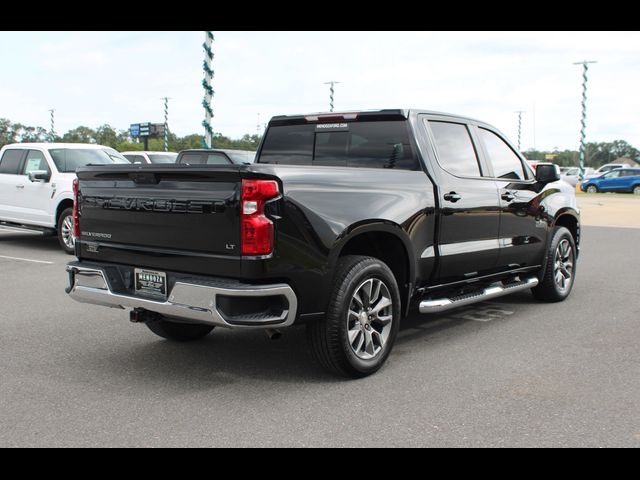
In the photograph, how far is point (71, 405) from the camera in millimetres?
4402

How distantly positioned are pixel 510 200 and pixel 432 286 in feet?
4.83

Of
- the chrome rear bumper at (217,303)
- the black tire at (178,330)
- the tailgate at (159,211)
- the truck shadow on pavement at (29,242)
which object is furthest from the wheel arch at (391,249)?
the truck shadow on pavement at (29,242)

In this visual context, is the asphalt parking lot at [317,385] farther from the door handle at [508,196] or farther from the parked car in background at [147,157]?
the parked car in background at [147,157]

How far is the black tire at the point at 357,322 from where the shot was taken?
15.6 feet

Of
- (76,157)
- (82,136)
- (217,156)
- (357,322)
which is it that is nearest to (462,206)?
(357,322)

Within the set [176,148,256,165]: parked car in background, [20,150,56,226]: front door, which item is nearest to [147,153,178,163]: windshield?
[176,148,256,165]: parked car in background

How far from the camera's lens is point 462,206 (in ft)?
19.9

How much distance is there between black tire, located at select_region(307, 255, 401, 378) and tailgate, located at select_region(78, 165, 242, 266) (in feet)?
2.70

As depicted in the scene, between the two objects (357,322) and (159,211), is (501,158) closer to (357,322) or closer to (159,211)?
(357,322)

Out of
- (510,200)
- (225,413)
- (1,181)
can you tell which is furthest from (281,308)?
(1,181)

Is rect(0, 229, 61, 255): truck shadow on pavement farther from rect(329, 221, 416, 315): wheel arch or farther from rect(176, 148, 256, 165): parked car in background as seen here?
rect(329, 221, 416, 315): wheel arch

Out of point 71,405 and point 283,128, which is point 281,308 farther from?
point 283,128

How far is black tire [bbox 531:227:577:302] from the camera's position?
25.1 feet

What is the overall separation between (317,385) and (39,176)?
9.10m
